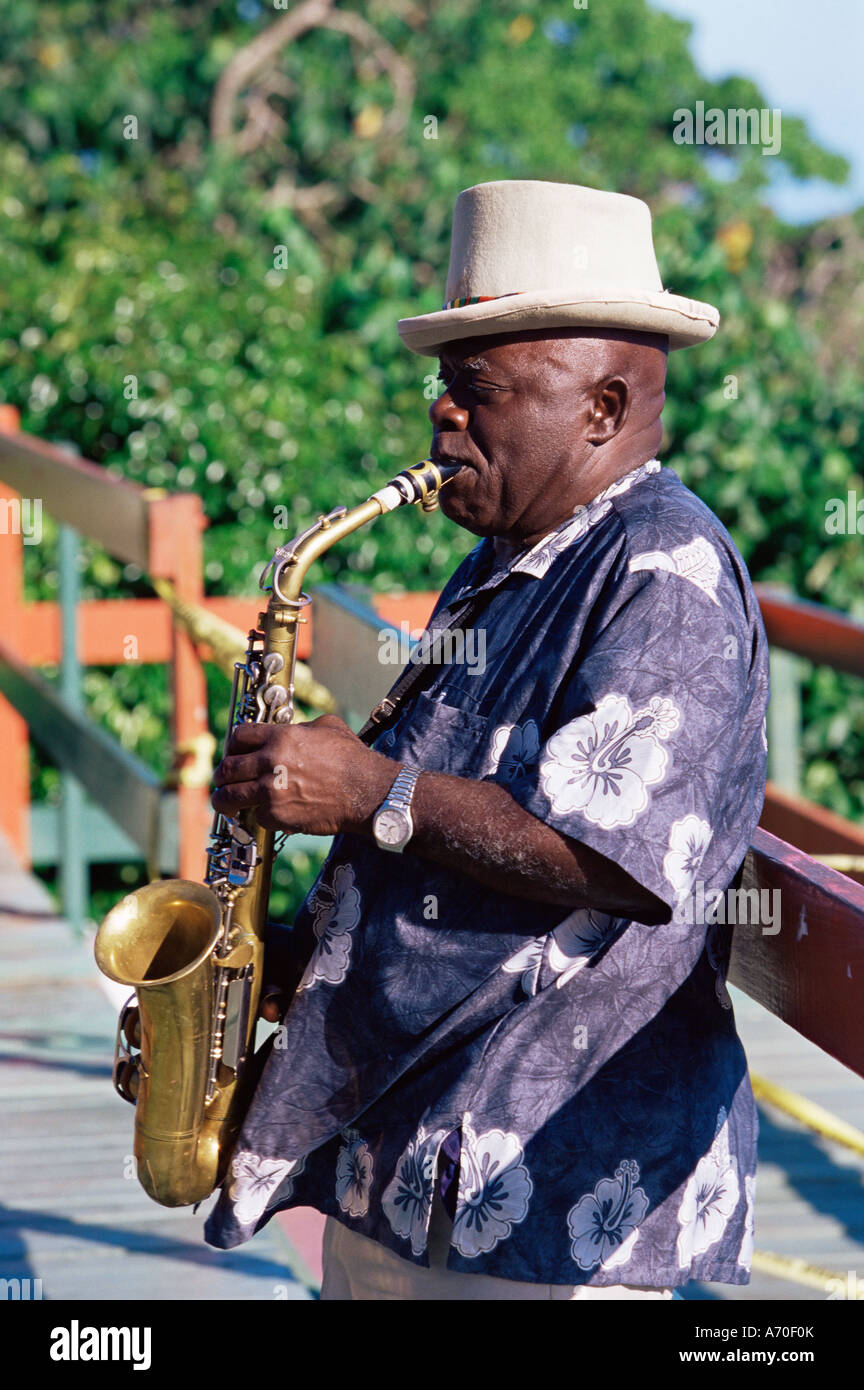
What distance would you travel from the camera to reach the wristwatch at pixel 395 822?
178 cm

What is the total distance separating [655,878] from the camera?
1688mm

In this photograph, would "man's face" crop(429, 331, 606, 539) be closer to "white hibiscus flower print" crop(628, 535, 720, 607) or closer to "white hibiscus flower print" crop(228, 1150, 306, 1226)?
"white hibiscus flower print" crop(628, 535, 720, 607)

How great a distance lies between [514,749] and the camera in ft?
6.08

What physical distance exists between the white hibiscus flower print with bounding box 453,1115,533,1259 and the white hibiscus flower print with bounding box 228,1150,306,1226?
29 centimetres

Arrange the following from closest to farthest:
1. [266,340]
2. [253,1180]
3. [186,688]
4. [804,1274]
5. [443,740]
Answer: [443,740], [253,1180], [804,1274], [186,688], [266,340]

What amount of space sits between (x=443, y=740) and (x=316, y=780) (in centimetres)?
16

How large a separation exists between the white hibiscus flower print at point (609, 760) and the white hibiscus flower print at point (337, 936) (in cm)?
Answer: 37

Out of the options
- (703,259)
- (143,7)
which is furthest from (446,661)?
(143,7)

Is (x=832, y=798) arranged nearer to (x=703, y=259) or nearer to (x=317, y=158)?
(x=703, y=259)

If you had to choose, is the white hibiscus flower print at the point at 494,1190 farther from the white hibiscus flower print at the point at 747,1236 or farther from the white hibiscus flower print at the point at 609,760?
the white hibiscus flower print at the point at 609,760

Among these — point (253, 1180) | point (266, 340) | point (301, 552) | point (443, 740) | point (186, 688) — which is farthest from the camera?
point (266, 340)

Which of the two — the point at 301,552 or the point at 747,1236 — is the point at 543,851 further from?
the point at 301,552

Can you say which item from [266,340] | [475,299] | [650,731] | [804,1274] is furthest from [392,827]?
[266,340]

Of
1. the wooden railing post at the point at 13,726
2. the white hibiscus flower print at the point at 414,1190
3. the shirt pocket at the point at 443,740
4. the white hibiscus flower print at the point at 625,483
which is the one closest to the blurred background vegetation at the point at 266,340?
the wooden railing post at the point at 13,726
